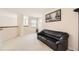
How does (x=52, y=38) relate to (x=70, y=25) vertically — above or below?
below

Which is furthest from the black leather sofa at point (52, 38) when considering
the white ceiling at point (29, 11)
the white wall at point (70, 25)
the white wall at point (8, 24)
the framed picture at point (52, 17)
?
the white wall at point (8, 24)

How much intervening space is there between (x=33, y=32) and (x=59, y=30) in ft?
1.85

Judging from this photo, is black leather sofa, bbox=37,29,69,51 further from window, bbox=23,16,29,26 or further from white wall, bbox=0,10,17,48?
white wall, bbox=0,10,17,48

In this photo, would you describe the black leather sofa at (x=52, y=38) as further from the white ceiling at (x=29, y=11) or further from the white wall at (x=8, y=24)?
the white wall at (x=8, y=24)

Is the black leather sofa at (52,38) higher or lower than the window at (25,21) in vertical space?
lower

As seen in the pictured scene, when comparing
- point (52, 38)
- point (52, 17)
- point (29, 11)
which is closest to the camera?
point (29, 11)

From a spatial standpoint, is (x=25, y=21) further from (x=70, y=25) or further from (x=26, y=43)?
(x=70, y=25)

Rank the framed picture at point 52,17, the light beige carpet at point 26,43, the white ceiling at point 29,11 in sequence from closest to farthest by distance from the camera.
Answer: the white ceiling at point 29,11 → the light beige carpet at point 26,43 → the framed picture at point 52,17

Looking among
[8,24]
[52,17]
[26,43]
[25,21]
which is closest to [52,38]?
[52,17]

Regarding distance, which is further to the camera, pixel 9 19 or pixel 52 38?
pixel 52 38
